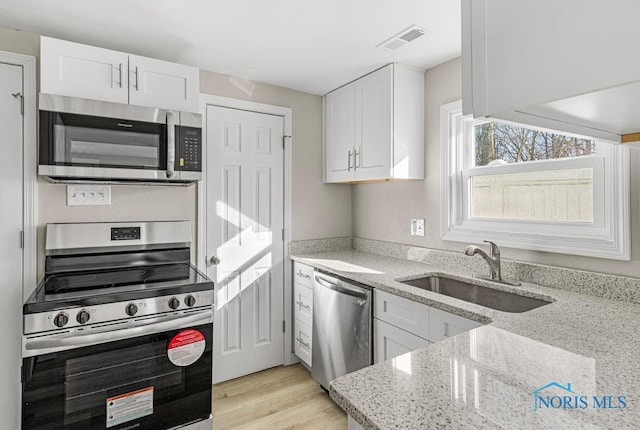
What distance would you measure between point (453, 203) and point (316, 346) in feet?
4.50

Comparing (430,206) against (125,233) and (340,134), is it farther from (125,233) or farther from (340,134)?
(125,233)

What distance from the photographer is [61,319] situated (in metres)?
1.56

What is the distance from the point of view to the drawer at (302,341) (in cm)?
262

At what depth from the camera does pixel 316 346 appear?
7.95 feet

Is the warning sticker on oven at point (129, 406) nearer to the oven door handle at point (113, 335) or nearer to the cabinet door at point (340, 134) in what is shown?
the oven door handle at point (113, 335)

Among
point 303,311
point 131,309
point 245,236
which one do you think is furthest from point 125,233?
point 303,311

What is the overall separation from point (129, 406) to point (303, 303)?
131cm

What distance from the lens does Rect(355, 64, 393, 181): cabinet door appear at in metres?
2.38

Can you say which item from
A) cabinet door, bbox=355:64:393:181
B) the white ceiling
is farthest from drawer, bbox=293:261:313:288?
the white ceiling

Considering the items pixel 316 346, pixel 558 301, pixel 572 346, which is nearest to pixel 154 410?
pixel 316 346

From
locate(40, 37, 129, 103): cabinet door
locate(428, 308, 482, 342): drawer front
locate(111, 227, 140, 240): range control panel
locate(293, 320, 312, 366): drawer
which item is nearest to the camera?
locate(428, 308, 482, 342): drawer front

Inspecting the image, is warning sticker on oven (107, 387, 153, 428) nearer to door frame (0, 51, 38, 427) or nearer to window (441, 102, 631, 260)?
door frame (0, 51, 38, 427)

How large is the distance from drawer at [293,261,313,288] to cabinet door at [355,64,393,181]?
802 millimetres

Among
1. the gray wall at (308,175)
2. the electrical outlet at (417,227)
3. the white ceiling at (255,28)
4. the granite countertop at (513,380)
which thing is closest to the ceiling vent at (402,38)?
the white ceiling at (255,28)
